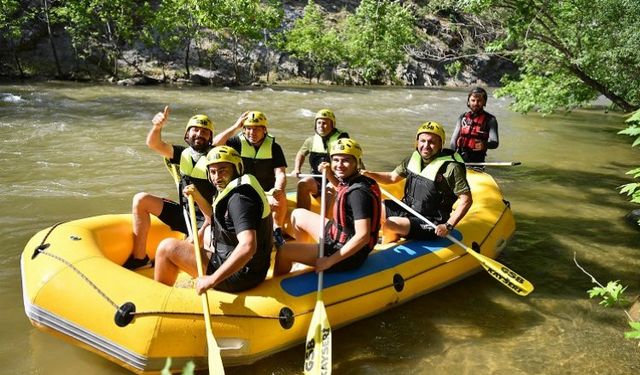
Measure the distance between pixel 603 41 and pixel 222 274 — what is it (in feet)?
22.2

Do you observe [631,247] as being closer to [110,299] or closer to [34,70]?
[110,299]

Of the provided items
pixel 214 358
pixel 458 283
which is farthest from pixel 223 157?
pixel 458 283

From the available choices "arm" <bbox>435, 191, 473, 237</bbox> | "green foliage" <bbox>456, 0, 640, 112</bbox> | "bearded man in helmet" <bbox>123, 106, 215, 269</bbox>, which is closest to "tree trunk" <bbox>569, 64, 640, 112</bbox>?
"green foliage" <bbox>456, 0, 640, 112</bbox>

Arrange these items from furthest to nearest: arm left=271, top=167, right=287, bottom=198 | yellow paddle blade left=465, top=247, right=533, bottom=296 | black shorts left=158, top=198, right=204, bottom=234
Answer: arm left=271, top=167, right=287, bottom=198 < black shorts left=158, top=198, right=204, bottom=234 < yellow paddle blade left=465, top=247, right=533, bottom=296

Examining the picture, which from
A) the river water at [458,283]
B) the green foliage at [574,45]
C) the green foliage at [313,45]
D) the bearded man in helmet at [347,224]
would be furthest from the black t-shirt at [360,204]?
the green foliage at [313,45]

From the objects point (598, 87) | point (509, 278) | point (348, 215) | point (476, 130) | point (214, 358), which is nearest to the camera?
point (214, 358)

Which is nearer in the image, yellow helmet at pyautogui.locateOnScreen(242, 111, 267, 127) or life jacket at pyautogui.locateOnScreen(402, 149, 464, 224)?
life jacket at pyautogui.locateOnScreen(402, 149, 464, 224)

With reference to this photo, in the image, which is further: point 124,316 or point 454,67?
point 454,67

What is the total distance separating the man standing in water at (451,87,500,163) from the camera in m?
5.44

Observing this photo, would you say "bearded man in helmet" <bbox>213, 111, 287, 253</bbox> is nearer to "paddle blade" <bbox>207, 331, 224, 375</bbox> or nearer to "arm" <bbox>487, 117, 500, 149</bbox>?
"paddle blade" <bbox>207, 331, 224, 375</bbox>

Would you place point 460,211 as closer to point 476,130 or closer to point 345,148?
point 345,148

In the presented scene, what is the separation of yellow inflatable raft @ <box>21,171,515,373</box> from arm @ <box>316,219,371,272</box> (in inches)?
5.7

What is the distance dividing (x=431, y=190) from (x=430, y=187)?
0.03 m

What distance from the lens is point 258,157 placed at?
14.9 feet
